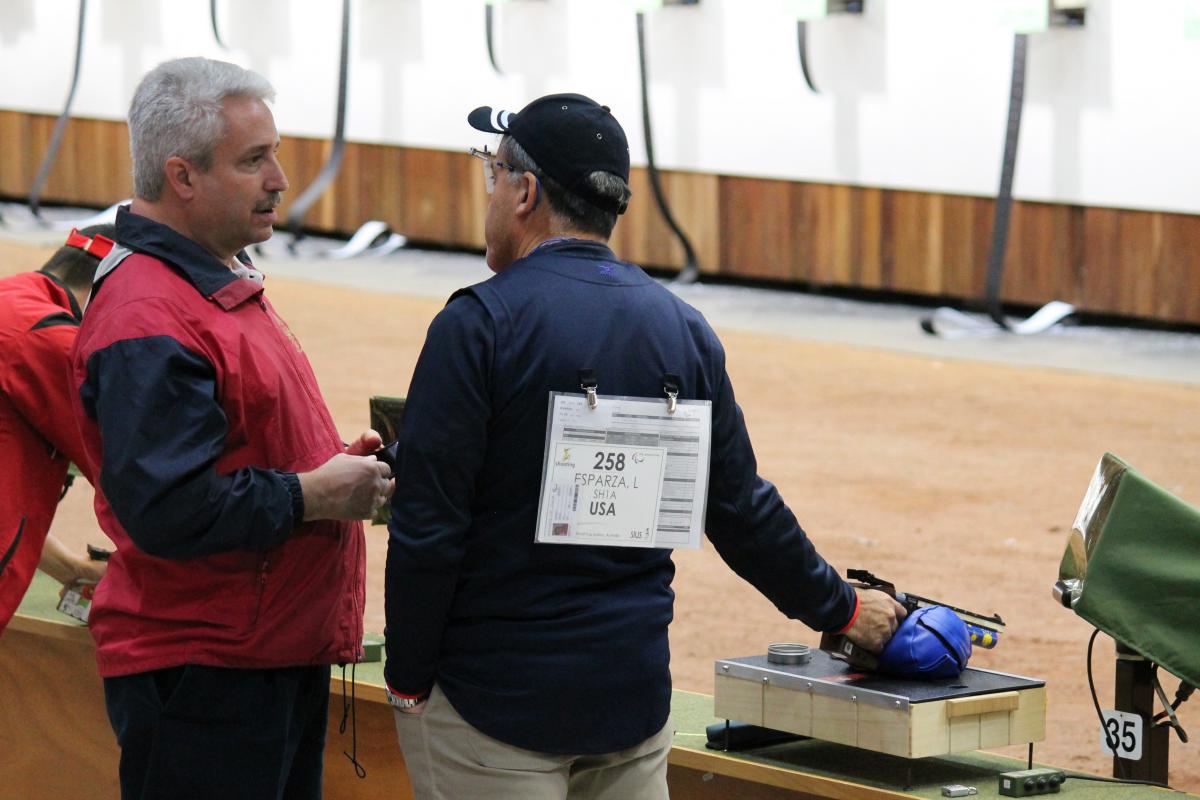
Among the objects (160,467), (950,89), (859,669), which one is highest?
(950,89)

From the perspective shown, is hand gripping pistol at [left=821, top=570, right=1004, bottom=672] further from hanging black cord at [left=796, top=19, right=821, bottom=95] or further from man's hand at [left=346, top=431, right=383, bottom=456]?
hanging black cord at [left=796, top=19, right=821, bottom=95]

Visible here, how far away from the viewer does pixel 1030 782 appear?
2365mm

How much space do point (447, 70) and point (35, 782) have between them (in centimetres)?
937

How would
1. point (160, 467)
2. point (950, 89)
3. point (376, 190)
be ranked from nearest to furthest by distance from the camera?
point (160, 467), point (950, 89), point (376, 190)

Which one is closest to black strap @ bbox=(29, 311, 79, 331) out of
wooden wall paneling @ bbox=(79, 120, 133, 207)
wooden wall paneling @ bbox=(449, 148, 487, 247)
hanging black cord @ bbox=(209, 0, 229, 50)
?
wooden wall paneling @ bbox=(449, 148, 487, 247)

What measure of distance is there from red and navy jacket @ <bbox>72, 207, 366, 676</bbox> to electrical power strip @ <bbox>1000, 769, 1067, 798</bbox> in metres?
0.88

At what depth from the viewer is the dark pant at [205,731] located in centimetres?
207

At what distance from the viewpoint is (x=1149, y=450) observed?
6879 mm

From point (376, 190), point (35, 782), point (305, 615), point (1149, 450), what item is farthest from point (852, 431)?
point (376, 190)

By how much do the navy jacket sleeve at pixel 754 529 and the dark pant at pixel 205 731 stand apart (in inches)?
21.8

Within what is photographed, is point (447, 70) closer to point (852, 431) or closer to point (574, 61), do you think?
point (574, 61)

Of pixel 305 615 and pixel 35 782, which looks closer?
pixel 305 615

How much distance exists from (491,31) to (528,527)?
33.6 feet

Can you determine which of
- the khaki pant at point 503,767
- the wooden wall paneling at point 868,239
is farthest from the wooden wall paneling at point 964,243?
the khaki pant at point 503,767
